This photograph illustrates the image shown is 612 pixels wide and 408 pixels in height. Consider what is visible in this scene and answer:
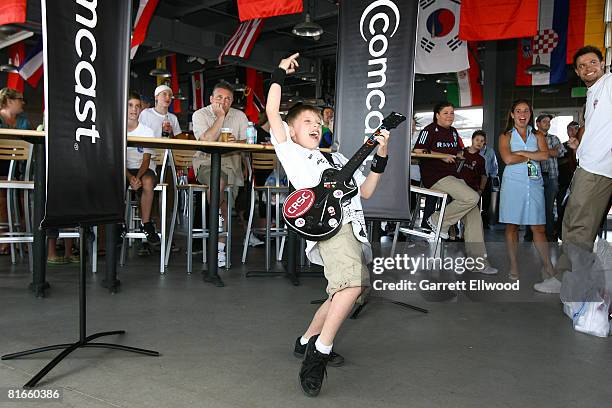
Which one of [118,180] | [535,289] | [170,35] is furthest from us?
[170,35]

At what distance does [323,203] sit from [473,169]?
4155 mm

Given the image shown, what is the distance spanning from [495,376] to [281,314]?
130 centimetres

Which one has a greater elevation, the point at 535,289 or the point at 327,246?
the point at 327,246

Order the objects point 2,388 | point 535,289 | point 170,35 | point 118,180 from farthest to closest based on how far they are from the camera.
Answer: point 170,35 < point 535,289 < point 118,180 < point 2,388

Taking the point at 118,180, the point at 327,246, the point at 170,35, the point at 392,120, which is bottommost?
the point at 327,246

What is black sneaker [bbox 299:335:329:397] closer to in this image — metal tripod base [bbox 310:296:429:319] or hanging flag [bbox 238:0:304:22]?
metal tripod base [bbox 310:296:429:319]

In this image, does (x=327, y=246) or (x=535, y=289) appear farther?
(x=535, y=289)

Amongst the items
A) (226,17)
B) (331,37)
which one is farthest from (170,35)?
(331,37)

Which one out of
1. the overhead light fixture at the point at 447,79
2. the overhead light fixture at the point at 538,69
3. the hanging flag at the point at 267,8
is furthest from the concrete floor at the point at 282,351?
the overhead light fixture at the point at 447,79

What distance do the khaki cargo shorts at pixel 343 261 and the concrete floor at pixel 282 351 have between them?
391mm

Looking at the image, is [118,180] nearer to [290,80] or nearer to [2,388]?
[2,388]

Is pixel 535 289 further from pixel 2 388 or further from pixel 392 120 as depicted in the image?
pixel 2 388

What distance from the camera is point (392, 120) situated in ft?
7.43

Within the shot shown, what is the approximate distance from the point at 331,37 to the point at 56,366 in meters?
11.8
